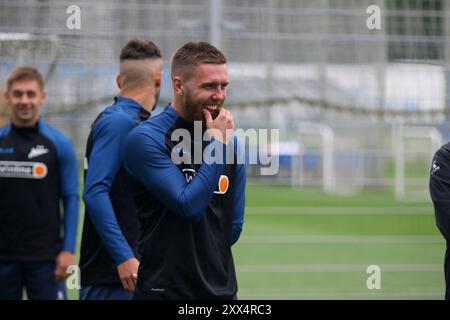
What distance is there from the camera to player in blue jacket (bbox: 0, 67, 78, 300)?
598cm

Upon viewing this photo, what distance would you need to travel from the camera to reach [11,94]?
6188 mm

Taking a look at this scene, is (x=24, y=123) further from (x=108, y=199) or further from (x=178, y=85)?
(x=178, y=85)

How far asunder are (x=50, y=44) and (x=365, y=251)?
6213mm

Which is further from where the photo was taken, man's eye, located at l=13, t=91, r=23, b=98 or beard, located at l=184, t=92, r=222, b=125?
man's eye, located at l=13, t=91, r=23, b=98

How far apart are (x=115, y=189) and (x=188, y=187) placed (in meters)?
1.32

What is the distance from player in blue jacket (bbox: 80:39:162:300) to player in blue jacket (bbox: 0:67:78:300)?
1104 millimetres

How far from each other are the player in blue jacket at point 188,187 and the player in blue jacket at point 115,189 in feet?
2.69

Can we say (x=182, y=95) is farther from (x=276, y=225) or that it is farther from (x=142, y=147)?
(x=276, y=225)

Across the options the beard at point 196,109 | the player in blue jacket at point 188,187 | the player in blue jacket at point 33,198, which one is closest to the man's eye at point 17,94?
the player in blue jacket at point 33,198

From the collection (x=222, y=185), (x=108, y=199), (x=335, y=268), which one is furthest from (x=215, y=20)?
(x=335, y=268)

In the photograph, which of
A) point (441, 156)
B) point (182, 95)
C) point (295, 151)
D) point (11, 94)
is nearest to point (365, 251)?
point (295, 151)

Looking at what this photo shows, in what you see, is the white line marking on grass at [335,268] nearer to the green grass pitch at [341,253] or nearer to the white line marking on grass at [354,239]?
the green grass pitch at [341,253]

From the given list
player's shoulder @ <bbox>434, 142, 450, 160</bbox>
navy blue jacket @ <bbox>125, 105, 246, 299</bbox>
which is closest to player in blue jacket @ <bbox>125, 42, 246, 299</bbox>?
navy blue jacket @ <bbox>125, 105, 246, 299</bbox>

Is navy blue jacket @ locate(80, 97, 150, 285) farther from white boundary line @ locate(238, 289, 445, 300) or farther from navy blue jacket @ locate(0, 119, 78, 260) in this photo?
white boundary line @ locate(238, 289, 445, 300)
